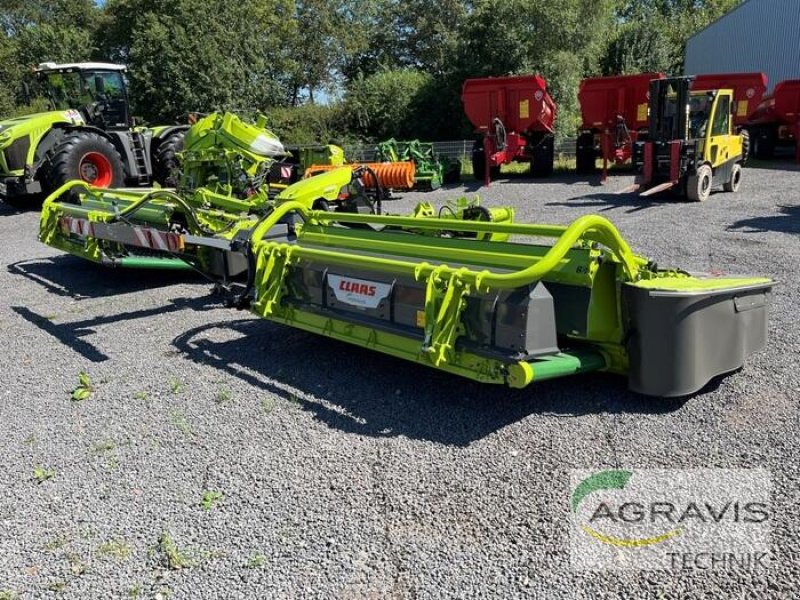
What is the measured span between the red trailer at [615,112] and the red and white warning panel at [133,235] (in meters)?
12.3

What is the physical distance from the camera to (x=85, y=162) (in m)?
12.1

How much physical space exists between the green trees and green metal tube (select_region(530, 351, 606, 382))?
21789mm

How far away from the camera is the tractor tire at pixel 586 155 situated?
16531 mm

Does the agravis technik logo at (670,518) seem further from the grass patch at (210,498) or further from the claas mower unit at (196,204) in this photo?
the claas mower unit at (196,204)

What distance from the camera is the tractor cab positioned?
13.1m

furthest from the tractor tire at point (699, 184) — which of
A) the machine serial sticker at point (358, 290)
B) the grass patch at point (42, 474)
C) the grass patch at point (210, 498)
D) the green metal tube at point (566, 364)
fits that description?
the grass patch at point (42, 474)

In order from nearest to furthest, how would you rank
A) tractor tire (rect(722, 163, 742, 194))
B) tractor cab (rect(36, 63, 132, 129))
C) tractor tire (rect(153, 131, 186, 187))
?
tractor tire (rect(722, 163, 742, 194))
tractor cab (rect(36, 63, 132, 129))
tractor tire (rect(153, 131, 186, 187))

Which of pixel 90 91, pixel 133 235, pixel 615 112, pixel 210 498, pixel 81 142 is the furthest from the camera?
pixel 615 112

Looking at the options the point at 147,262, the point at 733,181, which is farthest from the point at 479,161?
the point at 147,262

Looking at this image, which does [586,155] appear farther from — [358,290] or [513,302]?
[513,302]

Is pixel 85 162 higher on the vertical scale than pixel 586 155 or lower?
higher

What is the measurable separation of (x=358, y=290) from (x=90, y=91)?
11536mm

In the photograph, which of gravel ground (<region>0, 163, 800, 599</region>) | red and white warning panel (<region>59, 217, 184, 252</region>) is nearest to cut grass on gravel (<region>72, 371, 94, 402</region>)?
gravel ground (<region>0, 163, 800, 599</region>)

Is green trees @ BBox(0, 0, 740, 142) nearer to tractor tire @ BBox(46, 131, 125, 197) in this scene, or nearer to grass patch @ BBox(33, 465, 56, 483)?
tractor tire @ BBox(46, 131, 125, 197)
